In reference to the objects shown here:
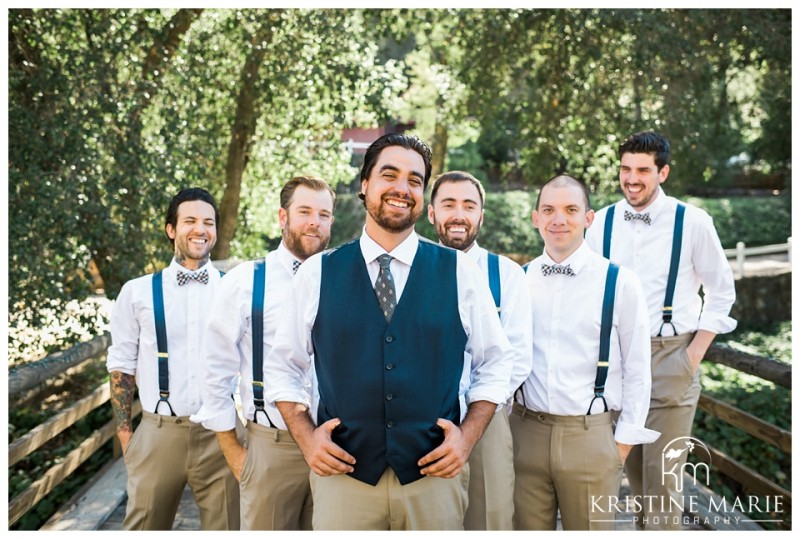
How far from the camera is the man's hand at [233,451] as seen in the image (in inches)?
116

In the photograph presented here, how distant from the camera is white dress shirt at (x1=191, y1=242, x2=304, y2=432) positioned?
9.46 ft

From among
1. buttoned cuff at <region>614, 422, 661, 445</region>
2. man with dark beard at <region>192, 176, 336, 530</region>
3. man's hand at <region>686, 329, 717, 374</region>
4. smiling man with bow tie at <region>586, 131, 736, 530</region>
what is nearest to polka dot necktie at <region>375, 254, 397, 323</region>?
man with dark beard at <region>192, 176, 336, 530</region>

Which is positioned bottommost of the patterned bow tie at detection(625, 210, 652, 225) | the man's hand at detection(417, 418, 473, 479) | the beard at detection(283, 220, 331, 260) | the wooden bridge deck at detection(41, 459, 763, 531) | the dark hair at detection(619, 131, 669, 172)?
the wooden bridge deck at detection(41, 459, 763, 531)

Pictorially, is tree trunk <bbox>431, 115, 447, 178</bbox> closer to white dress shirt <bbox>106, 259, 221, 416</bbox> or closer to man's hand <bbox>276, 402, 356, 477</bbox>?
white dress shirt <bbox>106, 259, 221, 416</bbox>

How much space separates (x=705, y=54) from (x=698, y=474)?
4.40 metres

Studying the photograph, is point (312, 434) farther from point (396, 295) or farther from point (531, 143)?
point (531, 143)

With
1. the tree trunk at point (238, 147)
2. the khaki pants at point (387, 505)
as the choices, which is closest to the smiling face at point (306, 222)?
the khaki pants at point (387, 505)

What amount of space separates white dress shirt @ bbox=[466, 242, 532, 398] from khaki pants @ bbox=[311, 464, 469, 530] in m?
0.63

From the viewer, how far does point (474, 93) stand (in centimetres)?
884

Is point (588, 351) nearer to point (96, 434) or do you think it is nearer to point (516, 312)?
point (516, 312)

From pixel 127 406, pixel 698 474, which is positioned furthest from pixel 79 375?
pixel 698 474

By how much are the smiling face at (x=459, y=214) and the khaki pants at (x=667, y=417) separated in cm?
112
